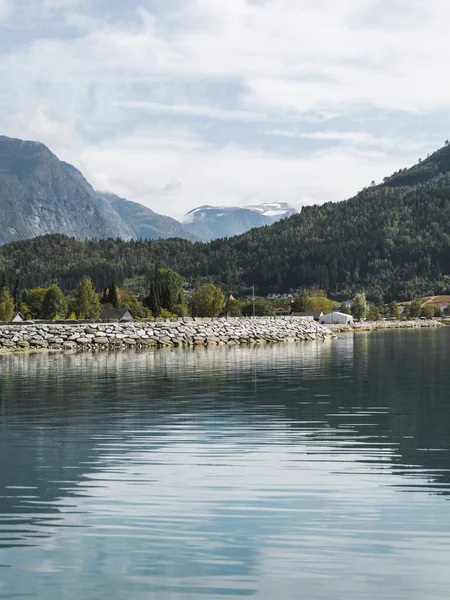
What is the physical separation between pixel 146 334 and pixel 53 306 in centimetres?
6091

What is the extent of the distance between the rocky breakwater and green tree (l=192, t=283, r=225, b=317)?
53671mm

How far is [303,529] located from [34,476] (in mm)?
6235

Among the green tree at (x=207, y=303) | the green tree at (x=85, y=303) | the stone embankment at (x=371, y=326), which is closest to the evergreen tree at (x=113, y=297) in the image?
the green tree at (x=85, y=303)

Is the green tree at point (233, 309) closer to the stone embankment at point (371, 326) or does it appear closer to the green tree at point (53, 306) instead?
the stone embankment at point (371, 326)

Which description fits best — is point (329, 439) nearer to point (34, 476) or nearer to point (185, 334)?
point (34, 476)

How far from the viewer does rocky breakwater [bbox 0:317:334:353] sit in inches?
2766

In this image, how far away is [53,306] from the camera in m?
136

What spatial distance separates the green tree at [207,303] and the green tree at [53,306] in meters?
28.6

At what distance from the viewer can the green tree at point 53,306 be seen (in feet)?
443

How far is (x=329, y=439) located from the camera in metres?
18.8

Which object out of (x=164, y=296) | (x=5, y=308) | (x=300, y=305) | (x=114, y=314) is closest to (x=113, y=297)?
(x=164, y=296)

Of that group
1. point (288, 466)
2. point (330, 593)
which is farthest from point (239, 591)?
point (288, 466)

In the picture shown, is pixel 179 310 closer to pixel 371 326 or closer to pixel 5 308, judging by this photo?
pixel 5 308

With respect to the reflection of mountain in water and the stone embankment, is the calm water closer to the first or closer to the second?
the reflection of mountain in water
